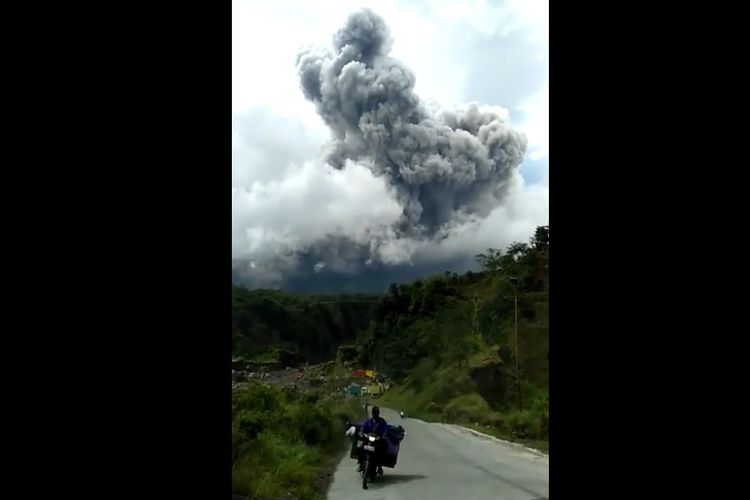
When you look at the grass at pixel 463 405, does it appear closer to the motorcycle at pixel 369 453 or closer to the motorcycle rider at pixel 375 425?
the motorcycle rider at pixel 375 425

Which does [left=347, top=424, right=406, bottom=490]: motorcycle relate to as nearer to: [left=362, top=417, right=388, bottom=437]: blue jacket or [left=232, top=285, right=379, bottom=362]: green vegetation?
[left=362, top=417, right=388, bottom=437]: blue jacket

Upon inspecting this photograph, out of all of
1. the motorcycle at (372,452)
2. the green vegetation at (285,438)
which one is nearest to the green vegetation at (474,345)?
the motorcycle at (372,452)

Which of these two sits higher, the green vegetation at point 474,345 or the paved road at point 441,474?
the green vegetation at point 474,345

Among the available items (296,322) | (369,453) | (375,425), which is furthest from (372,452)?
(296,322)
